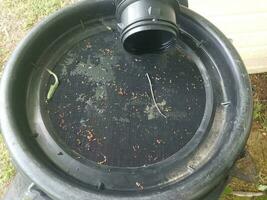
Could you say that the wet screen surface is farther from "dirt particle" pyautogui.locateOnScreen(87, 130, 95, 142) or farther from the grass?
the grass

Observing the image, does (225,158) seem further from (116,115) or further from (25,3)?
(25,3)

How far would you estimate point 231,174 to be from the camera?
1.24m

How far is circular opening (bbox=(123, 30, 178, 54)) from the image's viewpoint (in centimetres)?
129

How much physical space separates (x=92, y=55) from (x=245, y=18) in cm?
82

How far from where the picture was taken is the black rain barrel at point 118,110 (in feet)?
3.59

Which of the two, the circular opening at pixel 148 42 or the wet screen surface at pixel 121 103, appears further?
the circular opening at pixel 148 42

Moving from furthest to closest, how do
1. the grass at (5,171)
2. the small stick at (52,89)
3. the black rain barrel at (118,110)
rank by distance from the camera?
the grass at (5,171) < the small stick at (52,89) < the black rain barrel at (118,110)

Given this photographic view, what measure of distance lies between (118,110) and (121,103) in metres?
0.03

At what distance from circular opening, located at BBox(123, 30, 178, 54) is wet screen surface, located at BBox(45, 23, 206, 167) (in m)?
0.03

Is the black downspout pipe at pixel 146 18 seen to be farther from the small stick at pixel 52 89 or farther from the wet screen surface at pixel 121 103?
the small stick at pixel 52 89

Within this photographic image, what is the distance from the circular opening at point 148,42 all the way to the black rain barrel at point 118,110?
3 centimetres

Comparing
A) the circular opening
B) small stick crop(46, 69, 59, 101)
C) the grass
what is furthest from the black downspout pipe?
the grass

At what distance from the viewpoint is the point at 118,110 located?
1232 mm

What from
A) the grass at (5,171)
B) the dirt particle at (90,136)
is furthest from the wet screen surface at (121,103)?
the grass at (5,171)
